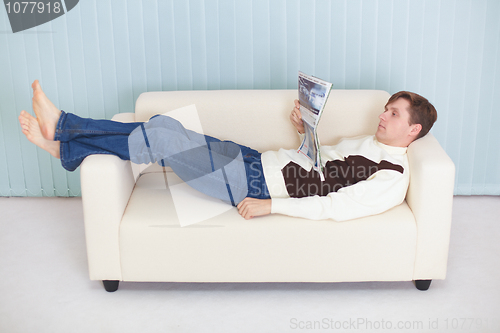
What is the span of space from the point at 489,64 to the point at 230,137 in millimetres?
1490

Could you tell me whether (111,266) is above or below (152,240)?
below

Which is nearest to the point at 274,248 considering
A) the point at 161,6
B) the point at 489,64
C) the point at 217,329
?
the point at 217,329

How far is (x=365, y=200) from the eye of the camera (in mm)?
1747

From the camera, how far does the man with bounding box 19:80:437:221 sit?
1755 millimetres

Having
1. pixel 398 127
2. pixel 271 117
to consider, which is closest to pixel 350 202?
pixel 398 127

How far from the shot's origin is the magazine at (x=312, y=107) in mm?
1689

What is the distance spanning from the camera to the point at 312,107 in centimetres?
178

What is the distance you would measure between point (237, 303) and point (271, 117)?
846 mm

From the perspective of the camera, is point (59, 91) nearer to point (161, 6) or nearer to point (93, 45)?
point (93, 45)

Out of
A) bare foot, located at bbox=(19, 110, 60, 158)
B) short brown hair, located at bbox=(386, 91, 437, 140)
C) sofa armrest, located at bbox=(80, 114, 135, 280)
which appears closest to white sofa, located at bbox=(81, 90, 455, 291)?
sofa armrest, located at bbox=(80, 114, 135, 280)

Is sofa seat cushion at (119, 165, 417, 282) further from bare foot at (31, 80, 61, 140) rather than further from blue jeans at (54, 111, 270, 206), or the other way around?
bare foot at (31, 80, 61, 140)

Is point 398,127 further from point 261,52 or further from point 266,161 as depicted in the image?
point 261,52

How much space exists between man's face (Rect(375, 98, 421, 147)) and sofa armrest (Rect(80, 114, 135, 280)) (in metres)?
1.04

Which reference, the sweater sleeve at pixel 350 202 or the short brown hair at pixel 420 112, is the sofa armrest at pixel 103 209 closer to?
the sweater sleeve at pixel 350 202
